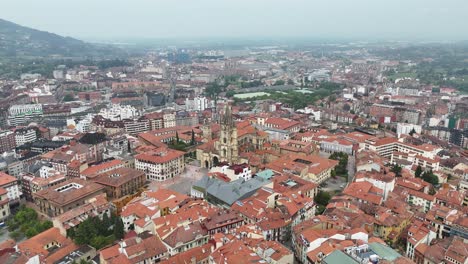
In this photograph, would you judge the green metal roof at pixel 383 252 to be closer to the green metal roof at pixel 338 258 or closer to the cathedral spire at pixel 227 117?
the green metal roof at pixel 338 258

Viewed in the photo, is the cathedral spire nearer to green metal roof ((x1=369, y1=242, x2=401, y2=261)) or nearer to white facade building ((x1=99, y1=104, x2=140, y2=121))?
green metal roof ((x1=369, y1=242, x2=401, y2=261))

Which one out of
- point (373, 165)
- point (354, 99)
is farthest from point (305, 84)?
point (373, 165)

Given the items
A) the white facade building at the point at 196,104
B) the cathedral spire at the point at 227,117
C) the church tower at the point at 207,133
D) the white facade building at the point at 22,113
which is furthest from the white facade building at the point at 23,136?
the white facade building at the point at 196,104

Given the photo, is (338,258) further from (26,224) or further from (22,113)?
(22,113)

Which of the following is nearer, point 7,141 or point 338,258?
point 338,258

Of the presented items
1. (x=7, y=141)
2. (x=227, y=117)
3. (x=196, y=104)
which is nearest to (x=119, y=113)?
(x=196, y=104)

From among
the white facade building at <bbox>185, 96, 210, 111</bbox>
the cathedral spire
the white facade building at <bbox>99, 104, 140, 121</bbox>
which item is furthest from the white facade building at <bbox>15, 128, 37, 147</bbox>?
the white facade building at <bbox>185, 96, 210, 111</bbox>

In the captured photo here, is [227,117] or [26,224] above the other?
[227,117]

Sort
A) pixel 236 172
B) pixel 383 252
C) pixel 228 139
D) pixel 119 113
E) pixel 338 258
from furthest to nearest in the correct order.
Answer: pixel 119 113 → pixel 228 139 → pixel 236 172 → pixel 383 252 → pixel 338 258
